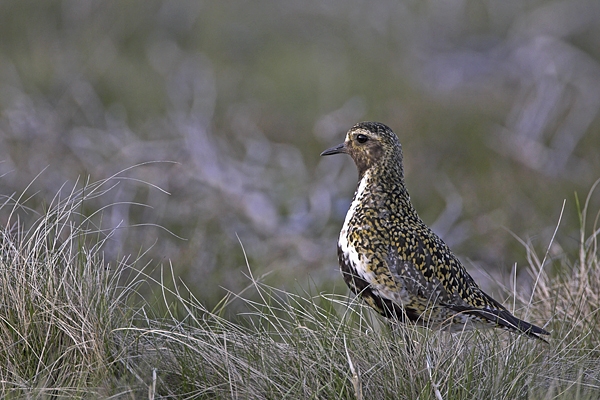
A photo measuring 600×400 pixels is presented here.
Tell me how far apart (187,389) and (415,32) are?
11.0 m

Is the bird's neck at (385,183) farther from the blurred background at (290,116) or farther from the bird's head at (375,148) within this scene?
the blurred background at (290,116)

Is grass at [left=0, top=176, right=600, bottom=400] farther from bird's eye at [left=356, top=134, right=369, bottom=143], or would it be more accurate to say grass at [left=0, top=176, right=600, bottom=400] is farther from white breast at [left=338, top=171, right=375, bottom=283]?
bird's eye at [left=356, top=134, right=369, bottom=143]

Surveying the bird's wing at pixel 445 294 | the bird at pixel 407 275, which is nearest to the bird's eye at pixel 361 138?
the bird at pixel 407 275

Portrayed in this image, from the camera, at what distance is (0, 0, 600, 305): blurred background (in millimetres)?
8289

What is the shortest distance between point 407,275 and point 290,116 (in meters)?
7.82

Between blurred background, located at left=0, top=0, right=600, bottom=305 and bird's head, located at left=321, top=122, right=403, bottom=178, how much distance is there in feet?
8.31

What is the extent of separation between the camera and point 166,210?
854 centimetres

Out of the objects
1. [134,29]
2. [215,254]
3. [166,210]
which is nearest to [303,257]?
[215,254]

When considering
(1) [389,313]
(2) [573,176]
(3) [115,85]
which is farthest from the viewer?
(3) [115,85]

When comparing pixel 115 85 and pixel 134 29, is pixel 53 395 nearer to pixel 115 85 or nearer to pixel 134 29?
pixel 115 85

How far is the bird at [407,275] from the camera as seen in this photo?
3.75 meters

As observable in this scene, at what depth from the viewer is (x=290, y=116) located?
1143cm

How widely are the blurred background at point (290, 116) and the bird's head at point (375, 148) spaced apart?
253 cm

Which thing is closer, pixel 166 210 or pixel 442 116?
pixel 166 210
